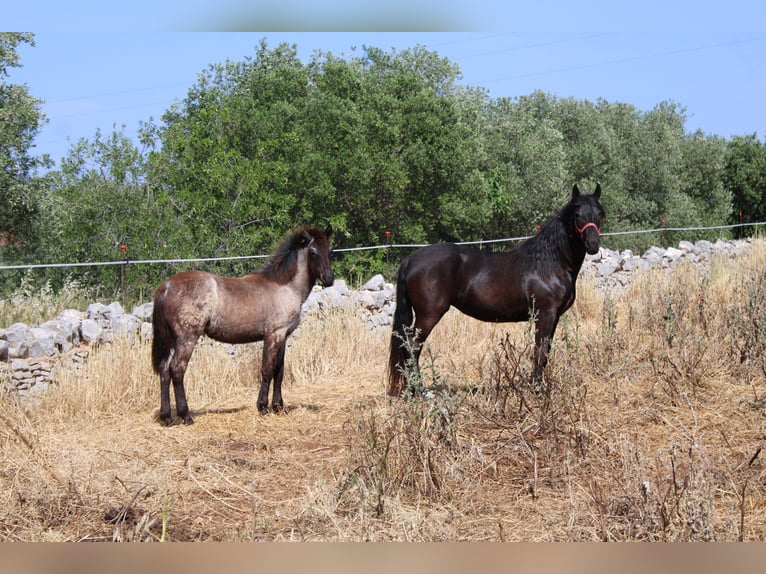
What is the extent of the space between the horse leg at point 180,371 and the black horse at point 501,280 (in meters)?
Answer: 1.75

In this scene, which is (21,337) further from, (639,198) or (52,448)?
(639,198)

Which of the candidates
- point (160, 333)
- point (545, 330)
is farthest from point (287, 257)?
point (545, 330)

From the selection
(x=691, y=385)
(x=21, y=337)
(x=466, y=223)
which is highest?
(x=466, y=223)

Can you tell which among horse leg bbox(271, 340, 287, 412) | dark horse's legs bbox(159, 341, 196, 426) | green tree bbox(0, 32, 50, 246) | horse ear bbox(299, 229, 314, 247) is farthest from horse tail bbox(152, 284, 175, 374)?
green tree bbox(0, 32, 50, 246)

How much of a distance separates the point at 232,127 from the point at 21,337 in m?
15.1

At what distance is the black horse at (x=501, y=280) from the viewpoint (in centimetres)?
653

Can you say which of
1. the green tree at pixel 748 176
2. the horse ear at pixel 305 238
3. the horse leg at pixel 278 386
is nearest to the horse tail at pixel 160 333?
the horse leg at pixel 278 386

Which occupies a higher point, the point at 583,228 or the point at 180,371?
the point at 583,228

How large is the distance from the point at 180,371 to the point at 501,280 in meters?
2.86

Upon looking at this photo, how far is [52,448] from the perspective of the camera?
4918mm

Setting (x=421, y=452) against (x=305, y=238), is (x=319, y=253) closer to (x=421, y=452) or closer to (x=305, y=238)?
(x=305, y=238)

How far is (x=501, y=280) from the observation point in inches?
262

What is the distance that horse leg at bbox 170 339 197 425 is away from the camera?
5.80 metres

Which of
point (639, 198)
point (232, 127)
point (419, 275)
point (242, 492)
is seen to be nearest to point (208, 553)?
point (242, 492)
